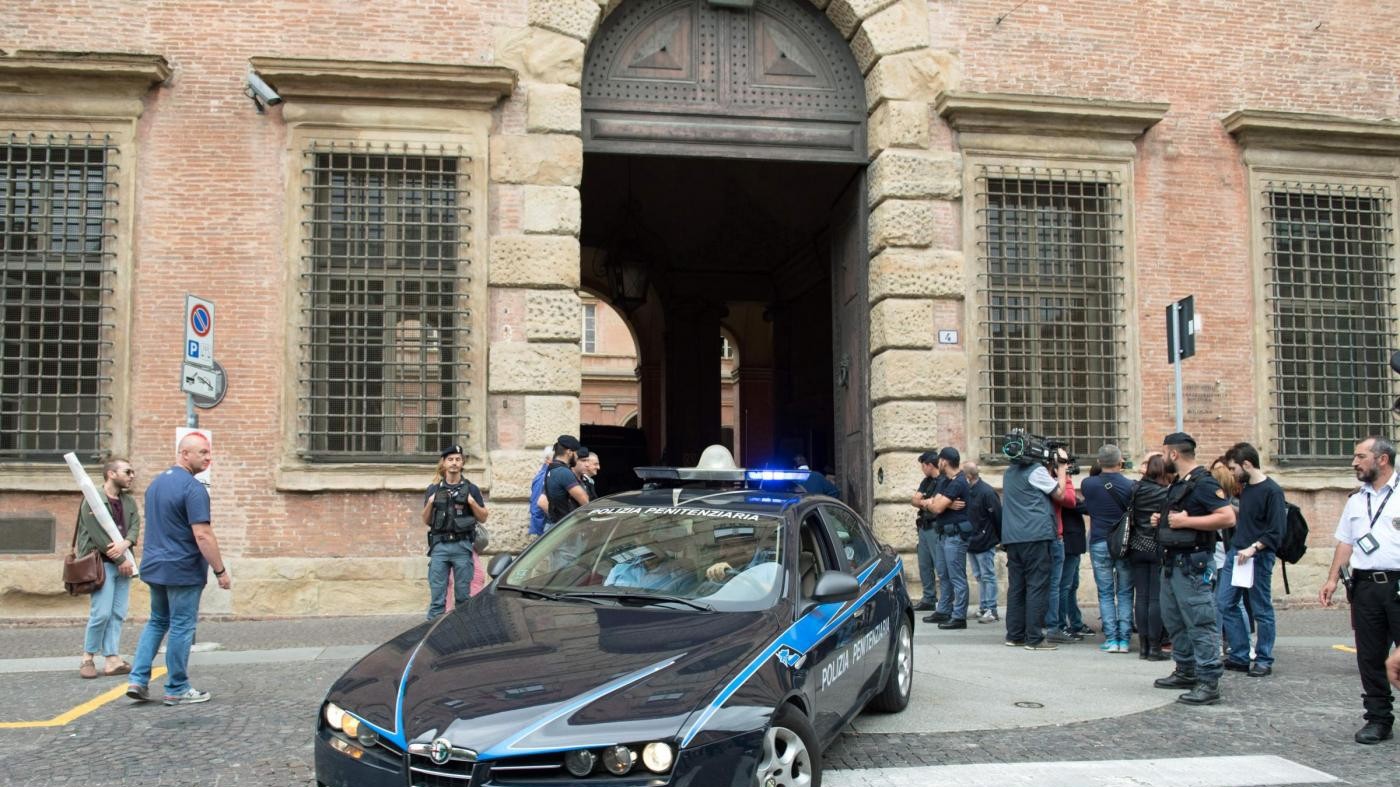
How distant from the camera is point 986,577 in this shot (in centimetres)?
1087

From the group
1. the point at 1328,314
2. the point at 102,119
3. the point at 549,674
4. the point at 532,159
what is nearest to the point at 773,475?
the point at 549,674

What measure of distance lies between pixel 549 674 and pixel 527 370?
7.70 m

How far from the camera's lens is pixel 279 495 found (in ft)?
36.8

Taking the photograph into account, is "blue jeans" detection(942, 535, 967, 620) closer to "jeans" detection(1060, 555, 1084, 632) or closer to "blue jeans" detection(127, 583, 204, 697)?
"jeans" detection(1060, 555, 1084, 632)

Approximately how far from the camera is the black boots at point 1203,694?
23.3ft

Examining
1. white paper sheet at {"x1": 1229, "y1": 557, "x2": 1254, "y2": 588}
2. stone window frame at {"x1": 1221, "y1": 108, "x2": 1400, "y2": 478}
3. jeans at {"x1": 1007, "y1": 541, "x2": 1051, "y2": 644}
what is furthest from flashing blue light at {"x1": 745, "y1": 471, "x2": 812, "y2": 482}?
stone window frame at {"x1": 1221, "y1": 108, "x2": 1400, "y2": 478}

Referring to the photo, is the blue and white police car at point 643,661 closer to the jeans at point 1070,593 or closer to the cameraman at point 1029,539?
the cameraman at point 1029,539

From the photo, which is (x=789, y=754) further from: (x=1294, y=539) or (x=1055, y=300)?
(x=1055, y=300)

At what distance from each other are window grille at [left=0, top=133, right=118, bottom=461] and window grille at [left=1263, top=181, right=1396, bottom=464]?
1337 centimetres

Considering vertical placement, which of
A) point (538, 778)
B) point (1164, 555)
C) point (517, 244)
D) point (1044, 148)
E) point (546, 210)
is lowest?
point (538, 778)

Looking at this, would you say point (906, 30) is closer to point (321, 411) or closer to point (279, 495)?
point (321, 411)

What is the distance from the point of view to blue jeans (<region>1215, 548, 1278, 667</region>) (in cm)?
836

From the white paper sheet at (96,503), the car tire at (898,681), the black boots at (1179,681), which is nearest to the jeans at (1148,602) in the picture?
the black boots at (1179,681)

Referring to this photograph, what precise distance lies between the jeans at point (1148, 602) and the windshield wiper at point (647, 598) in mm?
5080
